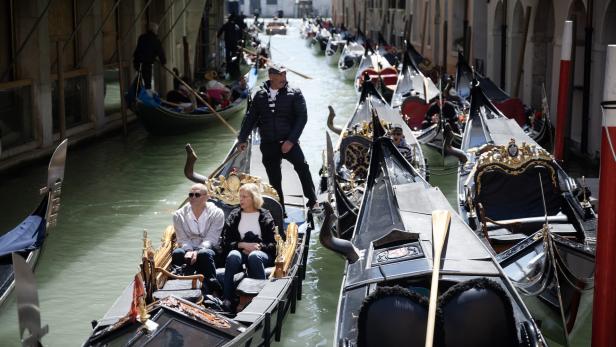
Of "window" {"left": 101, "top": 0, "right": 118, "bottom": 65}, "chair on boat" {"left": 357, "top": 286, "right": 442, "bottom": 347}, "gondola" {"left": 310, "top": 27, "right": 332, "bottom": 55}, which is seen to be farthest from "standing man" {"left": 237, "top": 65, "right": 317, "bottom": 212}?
"gondola" {"left": 310, "top": 27, "right": 332, "bottom": 55}

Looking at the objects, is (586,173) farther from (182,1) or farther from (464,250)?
(182,1)

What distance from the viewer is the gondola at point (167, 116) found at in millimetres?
7566

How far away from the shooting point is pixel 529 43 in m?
8.52

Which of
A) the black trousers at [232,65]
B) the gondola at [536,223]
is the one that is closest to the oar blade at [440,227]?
the gondola at [536,223]

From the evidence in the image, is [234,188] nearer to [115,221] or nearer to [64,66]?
[115,221]

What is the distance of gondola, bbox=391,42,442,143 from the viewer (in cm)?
690

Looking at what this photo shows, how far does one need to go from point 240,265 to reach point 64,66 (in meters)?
4.80

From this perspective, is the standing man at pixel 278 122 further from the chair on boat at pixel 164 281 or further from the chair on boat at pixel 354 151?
the chair on boat at pixel 164 281

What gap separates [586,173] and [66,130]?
145 inches

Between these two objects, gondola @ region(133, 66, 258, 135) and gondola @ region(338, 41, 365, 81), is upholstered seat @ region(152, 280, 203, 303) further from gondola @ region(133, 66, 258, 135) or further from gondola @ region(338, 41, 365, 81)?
gondola @ region(338, 41, 365, 81)

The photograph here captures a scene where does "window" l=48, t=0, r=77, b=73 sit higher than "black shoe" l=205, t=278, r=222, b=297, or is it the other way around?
"window" l=48, t=0, r=77, b=73

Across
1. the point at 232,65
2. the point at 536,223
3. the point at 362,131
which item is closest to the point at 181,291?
the point at 536,223

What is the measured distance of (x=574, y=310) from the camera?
325 centimetres

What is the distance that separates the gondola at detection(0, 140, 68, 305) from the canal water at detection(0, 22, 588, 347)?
0.14 m
